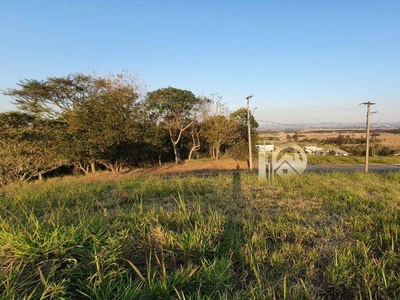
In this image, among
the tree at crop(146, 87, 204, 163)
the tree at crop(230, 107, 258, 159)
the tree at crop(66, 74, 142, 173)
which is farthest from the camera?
the tree at crop(230, 107, 258, 159)

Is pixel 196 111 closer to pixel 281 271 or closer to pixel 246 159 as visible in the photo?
pixel 246 159

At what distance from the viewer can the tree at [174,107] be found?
18.2m

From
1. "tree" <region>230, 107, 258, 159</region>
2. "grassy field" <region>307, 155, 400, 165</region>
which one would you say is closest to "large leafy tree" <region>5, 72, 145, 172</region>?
"tree" <region>230, 107, 258, 159</region>

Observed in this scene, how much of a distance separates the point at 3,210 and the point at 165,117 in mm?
16207

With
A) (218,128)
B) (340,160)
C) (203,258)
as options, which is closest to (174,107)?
(218,128)

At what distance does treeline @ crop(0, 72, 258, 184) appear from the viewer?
10305 millimetres

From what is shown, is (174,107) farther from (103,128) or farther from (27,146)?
(27,146)

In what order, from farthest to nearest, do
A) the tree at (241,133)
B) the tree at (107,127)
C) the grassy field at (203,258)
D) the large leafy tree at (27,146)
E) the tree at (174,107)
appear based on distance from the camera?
the tree at (241,133), the tree at (174,107), the tree at (107,127), the large leafy tree at (27,146), the grassy field at (203,258)

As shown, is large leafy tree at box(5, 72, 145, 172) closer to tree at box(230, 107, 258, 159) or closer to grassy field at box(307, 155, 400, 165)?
tree at box(230, 107, 258, 159)

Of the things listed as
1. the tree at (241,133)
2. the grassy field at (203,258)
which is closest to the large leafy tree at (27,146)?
the grassy field at (203,258)

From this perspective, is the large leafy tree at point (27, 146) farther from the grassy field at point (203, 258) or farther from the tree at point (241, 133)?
the tree at point (241, 133)

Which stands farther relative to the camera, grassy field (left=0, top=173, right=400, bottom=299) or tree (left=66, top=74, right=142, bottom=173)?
tree (left=66, top=74, right=142, bottom=173)

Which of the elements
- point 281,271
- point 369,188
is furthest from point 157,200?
point 369,188

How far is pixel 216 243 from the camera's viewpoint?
2.00m
